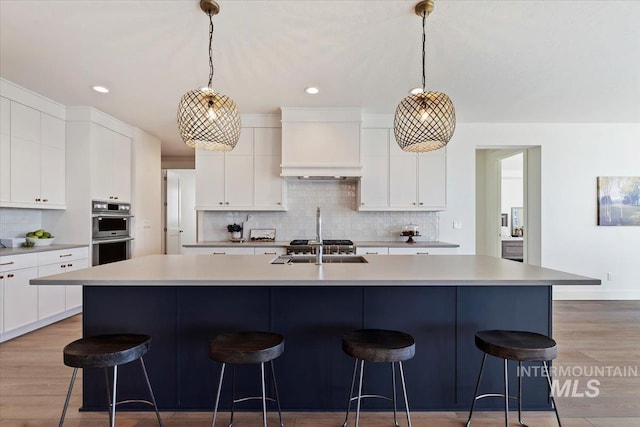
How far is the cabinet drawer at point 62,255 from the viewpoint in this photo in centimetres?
341

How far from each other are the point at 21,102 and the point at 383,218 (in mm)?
4452

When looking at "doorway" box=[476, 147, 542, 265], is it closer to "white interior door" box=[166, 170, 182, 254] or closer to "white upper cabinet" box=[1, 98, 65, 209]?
"white upper cabinet" box=[1, 98, 65, 209]

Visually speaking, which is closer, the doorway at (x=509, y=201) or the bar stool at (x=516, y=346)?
the bar stool at (x=516, y=346)

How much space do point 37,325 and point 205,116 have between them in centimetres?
332

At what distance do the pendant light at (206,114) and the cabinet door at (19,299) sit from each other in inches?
102

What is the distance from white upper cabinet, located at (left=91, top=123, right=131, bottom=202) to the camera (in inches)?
163

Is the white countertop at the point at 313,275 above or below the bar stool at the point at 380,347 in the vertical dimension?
above

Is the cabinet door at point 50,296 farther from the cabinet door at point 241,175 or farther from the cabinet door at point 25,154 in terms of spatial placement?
the cabinet door at point 241,175

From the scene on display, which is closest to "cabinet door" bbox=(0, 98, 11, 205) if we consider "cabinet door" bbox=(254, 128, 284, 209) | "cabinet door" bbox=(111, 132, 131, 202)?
"cabinet door" bbox=(111, 132, 131, 202)

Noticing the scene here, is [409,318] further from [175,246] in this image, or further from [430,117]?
[175,246]

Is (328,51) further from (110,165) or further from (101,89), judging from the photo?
(110,165)

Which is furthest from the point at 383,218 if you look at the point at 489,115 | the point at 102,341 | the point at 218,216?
the point at 102,341

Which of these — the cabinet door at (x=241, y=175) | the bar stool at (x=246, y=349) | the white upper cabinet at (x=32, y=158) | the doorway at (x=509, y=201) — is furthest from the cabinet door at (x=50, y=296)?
the doorway at (x=509, y=201)

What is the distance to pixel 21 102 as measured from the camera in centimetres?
343
